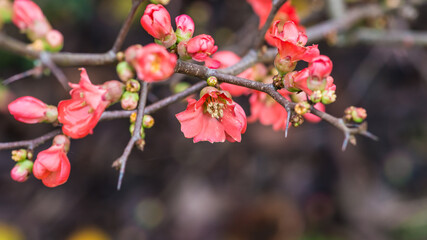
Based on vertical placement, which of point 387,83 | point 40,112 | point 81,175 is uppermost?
point 40,112

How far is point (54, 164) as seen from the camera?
53.9 inches

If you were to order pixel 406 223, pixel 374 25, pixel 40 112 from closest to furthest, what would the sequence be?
pixel 40 112 → pixel 374 25 → pixel 406 223

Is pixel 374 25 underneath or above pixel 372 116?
above

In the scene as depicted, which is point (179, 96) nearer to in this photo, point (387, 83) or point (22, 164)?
point (22, 164)

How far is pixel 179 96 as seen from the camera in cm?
152

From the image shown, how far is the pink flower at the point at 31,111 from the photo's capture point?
4.59ft

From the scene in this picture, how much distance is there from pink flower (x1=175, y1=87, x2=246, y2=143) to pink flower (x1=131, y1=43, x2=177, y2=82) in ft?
1.02

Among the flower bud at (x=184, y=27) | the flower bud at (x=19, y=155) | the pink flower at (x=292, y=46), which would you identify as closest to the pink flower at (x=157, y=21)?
the flower bud at (x=184, y=27)

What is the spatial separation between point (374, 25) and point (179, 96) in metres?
2.27

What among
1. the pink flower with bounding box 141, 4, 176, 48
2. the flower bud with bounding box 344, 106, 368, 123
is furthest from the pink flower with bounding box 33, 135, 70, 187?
the flower bud with bounding box 344, 106, 368, 123

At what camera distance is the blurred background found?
140 inches

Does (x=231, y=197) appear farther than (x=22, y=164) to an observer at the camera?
Yes

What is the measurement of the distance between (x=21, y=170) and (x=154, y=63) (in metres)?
0.83

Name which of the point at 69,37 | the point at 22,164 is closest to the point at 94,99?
the point at 22,164
